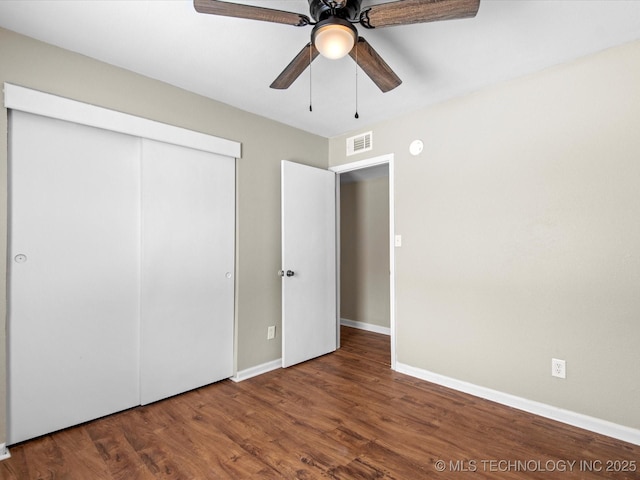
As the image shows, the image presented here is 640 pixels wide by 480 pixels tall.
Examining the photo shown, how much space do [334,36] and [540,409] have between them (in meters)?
2.68

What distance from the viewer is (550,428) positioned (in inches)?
87.3

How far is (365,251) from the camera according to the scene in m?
5.05

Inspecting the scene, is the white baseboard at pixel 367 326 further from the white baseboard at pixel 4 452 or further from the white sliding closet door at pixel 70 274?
the white baseboard at pixel 4 452

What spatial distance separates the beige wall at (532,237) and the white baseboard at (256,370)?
1.18m

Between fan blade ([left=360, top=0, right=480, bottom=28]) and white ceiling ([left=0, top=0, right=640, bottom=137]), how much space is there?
47cm

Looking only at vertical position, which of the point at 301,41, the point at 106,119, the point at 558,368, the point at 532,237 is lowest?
the point at 558,368

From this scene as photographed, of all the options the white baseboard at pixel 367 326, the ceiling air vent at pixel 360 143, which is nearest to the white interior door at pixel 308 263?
the ceiling air vent at pixel 360 143

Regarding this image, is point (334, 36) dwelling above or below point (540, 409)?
above

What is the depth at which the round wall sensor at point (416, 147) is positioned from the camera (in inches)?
121

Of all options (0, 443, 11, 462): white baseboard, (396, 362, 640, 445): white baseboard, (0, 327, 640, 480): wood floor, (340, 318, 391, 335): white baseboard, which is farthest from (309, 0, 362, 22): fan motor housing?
(340, 318, 391, 335): white baseboard

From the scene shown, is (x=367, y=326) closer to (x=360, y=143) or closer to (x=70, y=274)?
(x=360, y=143)

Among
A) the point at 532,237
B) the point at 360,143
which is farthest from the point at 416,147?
the point at 532,237

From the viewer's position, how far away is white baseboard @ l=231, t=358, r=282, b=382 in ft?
9.89

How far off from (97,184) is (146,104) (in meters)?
0.69
